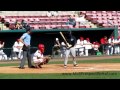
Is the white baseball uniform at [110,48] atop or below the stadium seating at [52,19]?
below

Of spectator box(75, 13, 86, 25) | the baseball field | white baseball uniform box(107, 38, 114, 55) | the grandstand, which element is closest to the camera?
the baseball field

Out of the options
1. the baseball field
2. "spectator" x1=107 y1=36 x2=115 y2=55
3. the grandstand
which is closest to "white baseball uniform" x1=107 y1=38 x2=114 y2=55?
"spectator" x1=107 y1=36 x2=115 y2=55

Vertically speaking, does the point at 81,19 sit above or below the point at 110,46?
above

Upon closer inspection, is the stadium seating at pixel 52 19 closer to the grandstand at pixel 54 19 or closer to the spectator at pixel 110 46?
the grandstand at pixel 54 19

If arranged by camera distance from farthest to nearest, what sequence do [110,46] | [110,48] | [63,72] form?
[110,48] → [110,46] → [63,72]

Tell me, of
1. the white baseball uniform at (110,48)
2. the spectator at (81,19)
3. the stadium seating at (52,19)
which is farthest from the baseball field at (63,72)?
the spectator at (81,19)

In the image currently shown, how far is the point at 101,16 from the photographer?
33.8 m

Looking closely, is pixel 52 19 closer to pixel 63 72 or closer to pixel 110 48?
pixel 110 48

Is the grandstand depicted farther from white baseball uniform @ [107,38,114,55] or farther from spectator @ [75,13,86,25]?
white baseball uniform @ [107,38,114,55]

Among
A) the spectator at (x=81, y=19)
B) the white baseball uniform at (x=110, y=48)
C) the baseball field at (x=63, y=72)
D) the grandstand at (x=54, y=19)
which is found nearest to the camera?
the baseball field at (x=63, y=72)

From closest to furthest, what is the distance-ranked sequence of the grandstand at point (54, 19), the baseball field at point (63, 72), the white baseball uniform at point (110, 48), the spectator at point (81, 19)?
the baseball field at point (63, 72) < the white baseball uniform at point (110, 48) < the grandstand at point (54, 19) < the spectator at point (81, 19)

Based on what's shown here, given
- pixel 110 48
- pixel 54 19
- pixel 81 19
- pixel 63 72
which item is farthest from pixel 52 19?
pixel 63 72

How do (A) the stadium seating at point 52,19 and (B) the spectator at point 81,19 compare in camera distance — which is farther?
(B) the spectator at point 81,19
